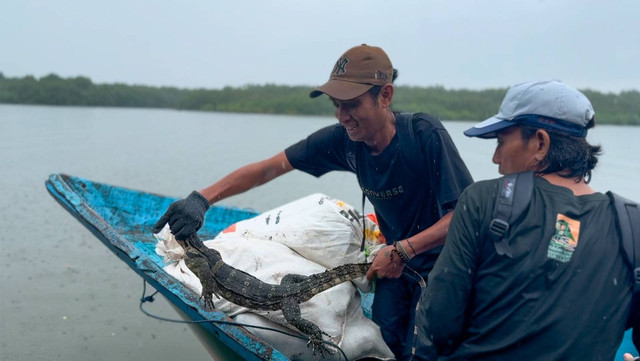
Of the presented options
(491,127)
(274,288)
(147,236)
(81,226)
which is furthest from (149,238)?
(81,226)

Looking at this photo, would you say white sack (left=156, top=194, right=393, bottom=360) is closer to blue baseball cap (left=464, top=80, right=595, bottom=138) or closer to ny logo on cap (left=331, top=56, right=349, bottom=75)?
ny logo on cap (left=331, top=56, right=349, bottom=75)

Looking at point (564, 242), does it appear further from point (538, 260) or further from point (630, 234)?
point (630, 234)

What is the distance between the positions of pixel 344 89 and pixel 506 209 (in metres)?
1.53

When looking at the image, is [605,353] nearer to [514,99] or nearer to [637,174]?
[514,99]

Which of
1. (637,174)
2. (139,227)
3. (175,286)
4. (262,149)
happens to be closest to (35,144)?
(262,149)

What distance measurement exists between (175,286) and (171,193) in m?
9.46

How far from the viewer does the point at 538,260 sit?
190cm

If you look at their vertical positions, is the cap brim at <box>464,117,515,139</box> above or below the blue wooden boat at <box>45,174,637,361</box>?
above

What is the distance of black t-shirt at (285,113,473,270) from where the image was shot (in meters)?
3.18

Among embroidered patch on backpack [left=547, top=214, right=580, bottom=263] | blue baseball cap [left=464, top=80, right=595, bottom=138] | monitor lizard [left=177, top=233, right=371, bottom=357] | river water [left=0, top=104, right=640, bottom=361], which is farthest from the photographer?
river water [left=0, top=104, right=640, bottom=361]

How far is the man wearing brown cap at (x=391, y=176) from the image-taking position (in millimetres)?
3188

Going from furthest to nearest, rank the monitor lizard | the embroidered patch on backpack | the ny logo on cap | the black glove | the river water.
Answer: the river water
the black glove
the monitor lizard
the ny logo on cap
the embroidered patch on backpack

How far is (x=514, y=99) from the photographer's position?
214 cm

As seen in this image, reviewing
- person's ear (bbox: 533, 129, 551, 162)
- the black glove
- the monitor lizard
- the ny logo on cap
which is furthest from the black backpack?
the black glove
